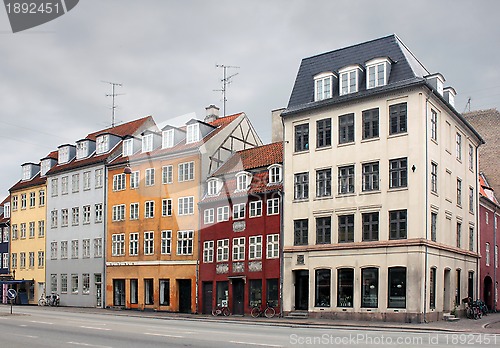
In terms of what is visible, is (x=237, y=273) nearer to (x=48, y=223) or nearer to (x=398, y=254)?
(x=398, y=254)

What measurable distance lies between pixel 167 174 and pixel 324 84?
1602 centimetres

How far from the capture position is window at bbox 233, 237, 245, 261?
1694 inches

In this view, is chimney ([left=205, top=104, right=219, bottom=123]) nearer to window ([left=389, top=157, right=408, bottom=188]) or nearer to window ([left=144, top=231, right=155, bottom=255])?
window ([left=144, top=231, right=155, bottom=255])

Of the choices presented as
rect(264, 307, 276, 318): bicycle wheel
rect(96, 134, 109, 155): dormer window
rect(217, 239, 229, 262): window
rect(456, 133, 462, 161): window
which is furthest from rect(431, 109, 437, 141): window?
rect(96, 134, 109, 155): dormer window

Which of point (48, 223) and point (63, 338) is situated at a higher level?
point (48, 223)

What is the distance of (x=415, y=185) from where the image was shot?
35.0 meters

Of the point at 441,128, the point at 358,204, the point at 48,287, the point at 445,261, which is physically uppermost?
the point at 441,128

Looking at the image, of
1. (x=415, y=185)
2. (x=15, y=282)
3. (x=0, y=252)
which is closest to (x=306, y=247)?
(x=415, y=185)

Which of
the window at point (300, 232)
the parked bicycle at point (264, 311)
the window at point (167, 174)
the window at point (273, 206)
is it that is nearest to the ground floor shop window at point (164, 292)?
the window at point (167, 174)

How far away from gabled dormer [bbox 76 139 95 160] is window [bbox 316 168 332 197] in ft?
91.5

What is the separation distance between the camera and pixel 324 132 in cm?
3953

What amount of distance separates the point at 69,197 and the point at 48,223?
446cm

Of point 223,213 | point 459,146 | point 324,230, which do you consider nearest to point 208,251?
point 223,213

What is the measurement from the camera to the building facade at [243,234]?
41438 mm
